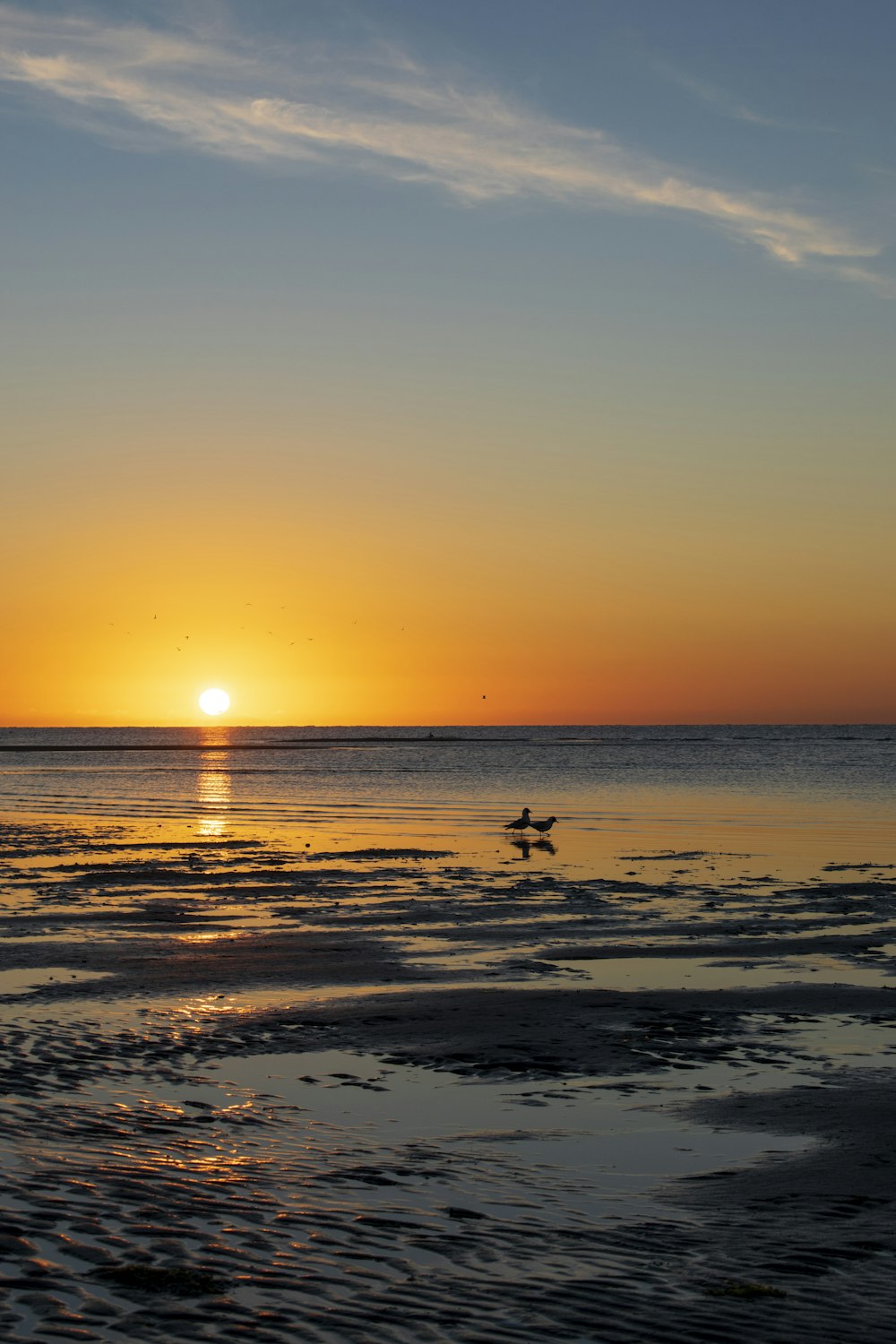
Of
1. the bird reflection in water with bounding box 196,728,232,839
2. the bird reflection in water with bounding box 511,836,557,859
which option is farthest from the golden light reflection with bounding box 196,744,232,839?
the bird reflection in water with bounding box 511,836,557,859

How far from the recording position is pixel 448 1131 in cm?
1053

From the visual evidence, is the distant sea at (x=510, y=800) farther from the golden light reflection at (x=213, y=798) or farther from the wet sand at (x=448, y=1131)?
the wet sand at (x=448, y=1131)

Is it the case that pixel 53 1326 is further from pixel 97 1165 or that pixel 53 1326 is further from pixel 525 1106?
pixel 525 1106

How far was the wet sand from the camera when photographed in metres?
7.12

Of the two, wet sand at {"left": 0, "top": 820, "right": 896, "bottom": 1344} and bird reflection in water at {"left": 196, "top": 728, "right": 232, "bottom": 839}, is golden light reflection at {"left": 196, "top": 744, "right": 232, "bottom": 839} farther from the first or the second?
wet sand at {"left": 0, "top": 820, "right": 896, "bottom": 1344}

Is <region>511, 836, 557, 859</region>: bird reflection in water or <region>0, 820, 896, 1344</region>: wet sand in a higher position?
<region>0, 820, 896, 1344</region>: wet sand

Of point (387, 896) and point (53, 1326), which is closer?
point (53, 1326)

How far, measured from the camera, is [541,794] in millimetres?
64000

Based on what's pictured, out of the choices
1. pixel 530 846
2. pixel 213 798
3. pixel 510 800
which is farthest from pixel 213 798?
pixel 530 846

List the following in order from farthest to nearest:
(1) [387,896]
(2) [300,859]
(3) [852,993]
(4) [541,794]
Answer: (4) [541,794]
(2) [300,859]
(1) [387,896]
(3) [852,993]

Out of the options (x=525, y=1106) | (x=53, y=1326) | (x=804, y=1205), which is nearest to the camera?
(x=53, y=1326)

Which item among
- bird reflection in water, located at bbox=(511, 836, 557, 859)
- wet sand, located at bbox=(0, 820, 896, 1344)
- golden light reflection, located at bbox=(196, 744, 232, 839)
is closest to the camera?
wet sand, located at bbox=(0, 820, 896, 1344)

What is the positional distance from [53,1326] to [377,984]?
34.3ft

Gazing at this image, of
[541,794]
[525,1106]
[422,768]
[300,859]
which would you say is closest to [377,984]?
[525,1106]
